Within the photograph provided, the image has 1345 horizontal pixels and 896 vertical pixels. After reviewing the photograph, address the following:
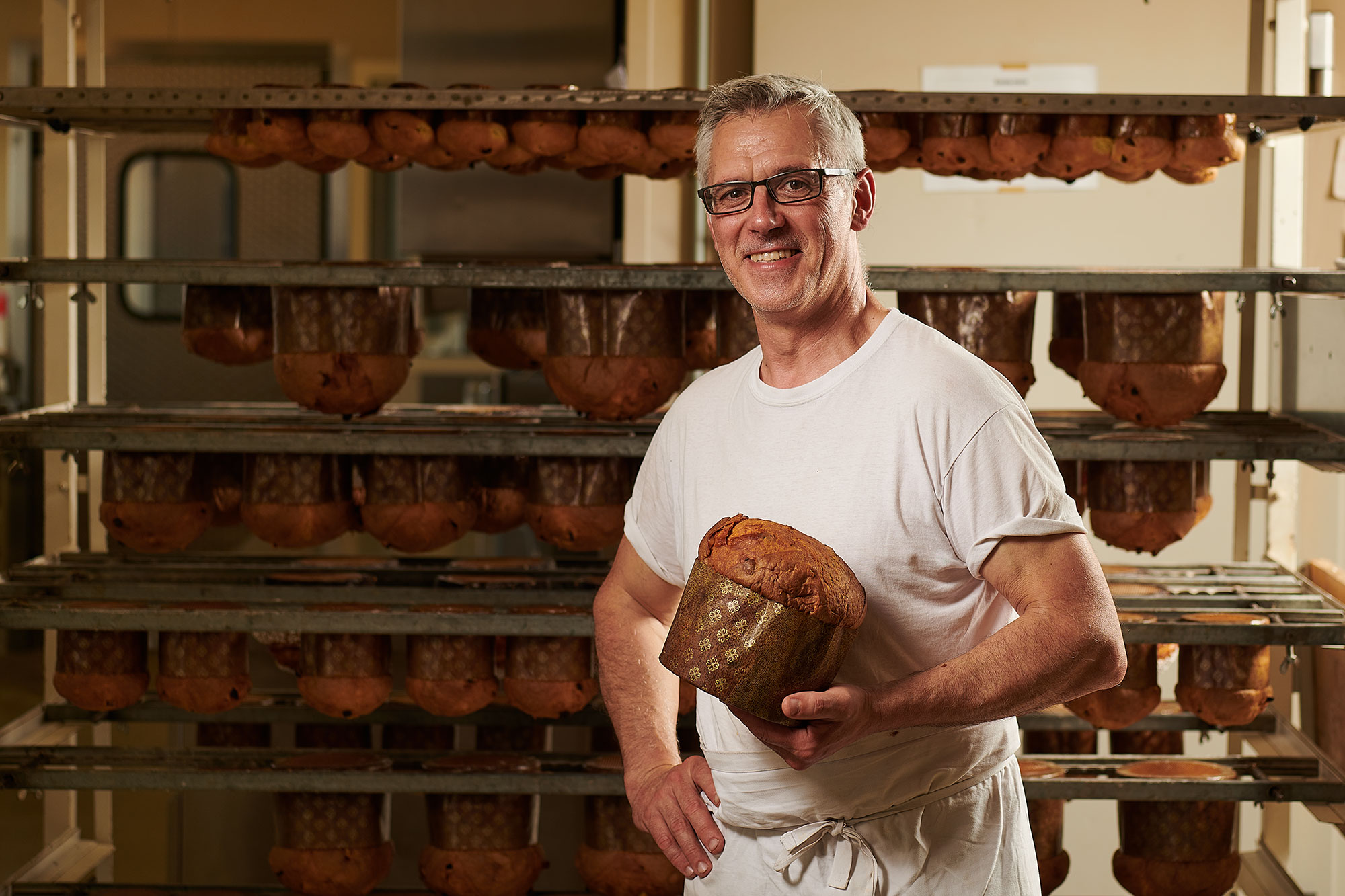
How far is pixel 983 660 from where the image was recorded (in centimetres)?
122

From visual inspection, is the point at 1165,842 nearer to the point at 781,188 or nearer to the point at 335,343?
the point at 781,188

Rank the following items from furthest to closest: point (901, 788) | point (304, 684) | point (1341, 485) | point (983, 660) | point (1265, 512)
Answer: point (1341, 485), point (1265, 512), point (304, 684), point (901, 788), point (983, 660)

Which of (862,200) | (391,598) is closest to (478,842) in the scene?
(391,598)

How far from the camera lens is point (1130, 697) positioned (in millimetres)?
2314

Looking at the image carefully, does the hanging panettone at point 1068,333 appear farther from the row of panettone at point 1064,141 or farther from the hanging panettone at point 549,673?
the hanging panettone at point 549,673

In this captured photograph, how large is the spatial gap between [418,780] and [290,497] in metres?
0.56

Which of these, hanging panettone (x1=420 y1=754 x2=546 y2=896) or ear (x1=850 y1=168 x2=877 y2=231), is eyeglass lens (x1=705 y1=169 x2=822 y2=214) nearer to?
ear (x1=850 y1=168 x2=877 y2=231)

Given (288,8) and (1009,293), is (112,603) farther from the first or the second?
(288,8)

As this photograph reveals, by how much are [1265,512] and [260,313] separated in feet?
6.97

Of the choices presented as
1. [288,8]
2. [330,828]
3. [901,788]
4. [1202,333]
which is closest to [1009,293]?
[1202,333]

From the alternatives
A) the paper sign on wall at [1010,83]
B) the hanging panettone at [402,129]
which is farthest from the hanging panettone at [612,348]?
the paper sign on wall at [1010,83]

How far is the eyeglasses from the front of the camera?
1.34 m

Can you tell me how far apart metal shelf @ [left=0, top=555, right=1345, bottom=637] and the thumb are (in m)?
1.06

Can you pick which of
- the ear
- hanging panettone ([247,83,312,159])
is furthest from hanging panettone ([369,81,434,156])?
Answer: the ear
